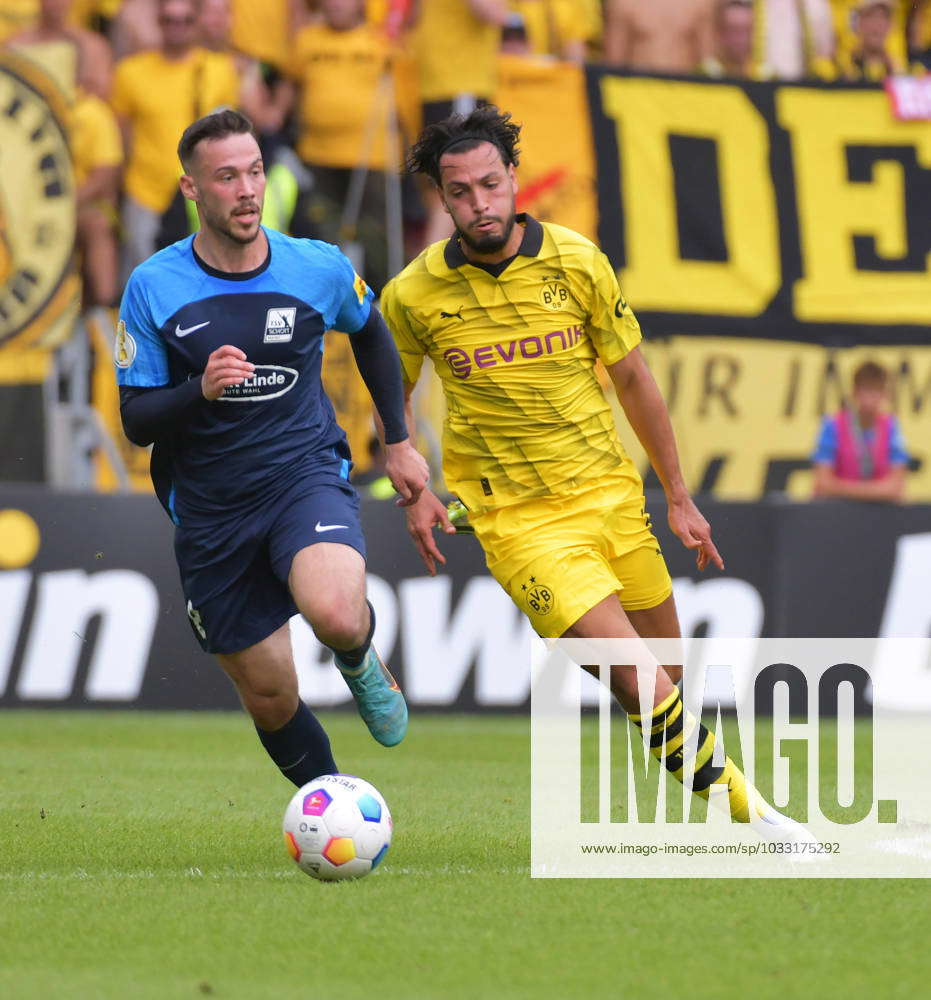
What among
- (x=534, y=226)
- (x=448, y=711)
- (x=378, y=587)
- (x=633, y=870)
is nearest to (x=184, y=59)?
(x=378, y=587)

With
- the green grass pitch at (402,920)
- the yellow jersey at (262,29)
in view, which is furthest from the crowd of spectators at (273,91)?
the green grass pitch at (402,920)

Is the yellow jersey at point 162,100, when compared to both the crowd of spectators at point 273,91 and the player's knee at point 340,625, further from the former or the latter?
the player's knee at point 340,625

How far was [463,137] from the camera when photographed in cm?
644

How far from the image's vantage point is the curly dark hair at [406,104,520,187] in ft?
21.2

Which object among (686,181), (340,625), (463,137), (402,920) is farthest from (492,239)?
(686,181)

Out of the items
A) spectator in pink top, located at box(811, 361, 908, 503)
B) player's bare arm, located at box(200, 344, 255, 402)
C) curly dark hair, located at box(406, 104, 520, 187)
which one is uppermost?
curly dark hair, located at box(406, 104, 520, 187)

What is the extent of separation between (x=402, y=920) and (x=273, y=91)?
8.51m

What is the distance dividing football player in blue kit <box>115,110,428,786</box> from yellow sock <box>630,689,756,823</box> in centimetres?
84

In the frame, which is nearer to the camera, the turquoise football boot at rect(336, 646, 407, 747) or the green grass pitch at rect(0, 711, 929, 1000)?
the green grass pitch at rect(0, 711, 929, 1000)

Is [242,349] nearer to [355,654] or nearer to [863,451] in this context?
[355,654]

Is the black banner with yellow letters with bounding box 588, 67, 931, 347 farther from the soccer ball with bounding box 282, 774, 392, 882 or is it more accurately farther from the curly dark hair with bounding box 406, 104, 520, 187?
the soccer ball with bounding box 282, 774, 392, 882

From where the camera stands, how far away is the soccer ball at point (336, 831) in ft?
18.9

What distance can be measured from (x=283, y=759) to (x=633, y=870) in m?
1.29

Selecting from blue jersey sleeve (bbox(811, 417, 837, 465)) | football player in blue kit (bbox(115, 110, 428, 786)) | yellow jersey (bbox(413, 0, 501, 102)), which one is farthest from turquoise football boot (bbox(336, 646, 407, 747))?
yellow jersey (bbox(413, 0, 501, 102))
